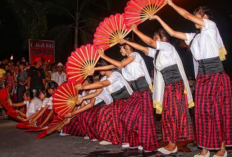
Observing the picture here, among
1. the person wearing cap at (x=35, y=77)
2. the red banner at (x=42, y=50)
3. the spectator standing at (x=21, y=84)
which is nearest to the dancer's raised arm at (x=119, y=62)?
the person wearing cap at (x=35, y=77)

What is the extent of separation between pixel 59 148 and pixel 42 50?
813 cm

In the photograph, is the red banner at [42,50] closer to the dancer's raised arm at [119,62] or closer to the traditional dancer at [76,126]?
the traditional dancer at [76,126]

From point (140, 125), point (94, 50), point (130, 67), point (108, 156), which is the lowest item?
point (108, 156)

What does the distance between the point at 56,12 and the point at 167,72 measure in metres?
12.1

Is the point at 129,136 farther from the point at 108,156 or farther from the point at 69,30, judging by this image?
the point at 69,30

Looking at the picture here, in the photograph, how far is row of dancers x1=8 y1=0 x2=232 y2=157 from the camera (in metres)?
3.80

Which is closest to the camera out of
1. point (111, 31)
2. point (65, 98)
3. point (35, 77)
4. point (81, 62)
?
point (111, 31)

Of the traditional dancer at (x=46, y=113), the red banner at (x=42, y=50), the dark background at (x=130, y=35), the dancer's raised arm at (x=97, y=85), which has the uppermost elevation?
the dark background at (x=130, y=35)

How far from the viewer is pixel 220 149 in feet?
12.6

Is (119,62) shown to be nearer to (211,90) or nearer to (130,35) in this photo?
(211,90)

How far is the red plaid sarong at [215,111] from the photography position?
3.79 meters

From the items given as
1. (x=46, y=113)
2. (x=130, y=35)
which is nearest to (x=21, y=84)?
(x=46, y=113)

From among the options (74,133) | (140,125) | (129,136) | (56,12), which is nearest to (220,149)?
(140,125)

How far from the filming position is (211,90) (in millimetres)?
3809
